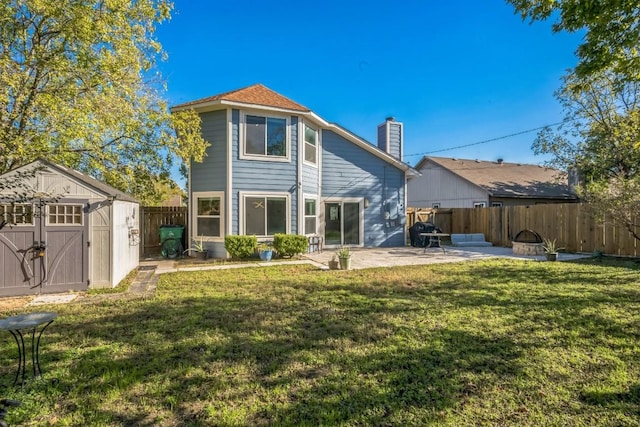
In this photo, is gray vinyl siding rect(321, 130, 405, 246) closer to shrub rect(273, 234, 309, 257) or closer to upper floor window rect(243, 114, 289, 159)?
upper floor window rect(243, 114, 289, 159)

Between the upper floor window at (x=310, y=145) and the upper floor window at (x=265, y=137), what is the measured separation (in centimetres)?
108

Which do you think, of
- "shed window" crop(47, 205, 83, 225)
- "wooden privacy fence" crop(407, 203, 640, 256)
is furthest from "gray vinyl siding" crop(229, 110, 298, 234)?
"wooden privacy fence" crop(407, 203, 640, 256)

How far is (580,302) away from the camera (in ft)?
18.0

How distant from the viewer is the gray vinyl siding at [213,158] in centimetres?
1103

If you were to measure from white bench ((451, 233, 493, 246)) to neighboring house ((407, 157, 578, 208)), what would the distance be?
562 centimetres

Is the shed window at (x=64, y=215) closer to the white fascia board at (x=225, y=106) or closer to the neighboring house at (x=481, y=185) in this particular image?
the white fascia board at (x=225, y=106)

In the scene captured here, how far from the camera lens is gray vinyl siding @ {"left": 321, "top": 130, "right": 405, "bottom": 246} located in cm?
1378

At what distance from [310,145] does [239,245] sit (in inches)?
198

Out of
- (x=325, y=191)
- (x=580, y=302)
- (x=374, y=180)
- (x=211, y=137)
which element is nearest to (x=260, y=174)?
(x=211, y=137)

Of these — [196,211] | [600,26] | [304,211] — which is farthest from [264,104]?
[600,26]

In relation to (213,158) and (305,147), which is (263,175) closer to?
(213,158)

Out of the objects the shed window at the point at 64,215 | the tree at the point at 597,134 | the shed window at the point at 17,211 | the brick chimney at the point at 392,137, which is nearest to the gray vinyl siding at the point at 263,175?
the shed window at the point at 64,215

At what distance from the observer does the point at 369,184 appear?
14.4m

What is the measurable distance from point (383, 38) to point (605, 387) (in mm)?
13988
